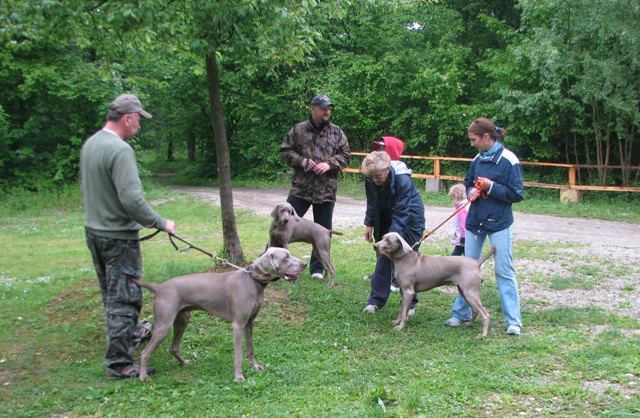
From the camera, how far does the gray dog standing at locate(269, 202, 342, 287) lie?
7270 mm

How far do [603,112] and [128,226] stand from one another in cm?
1615

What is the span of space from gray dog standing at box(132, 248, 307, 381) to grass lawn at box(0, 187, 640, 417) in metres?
0.42

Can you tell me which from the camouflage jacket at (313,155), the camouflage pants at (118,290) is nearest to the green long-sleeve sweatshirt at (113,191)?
the camouflage pants at (118,290)

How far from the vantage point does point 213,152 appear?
25.6m

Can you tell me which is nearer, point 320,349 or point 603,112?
point 320,349

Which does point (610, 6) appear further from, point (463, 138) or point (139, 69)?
point (139, 69)

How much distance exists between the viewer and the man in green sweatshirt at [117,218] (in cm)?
462

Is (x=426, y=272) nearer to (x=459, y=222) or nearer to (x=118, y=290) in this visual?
(x=459, y=222)

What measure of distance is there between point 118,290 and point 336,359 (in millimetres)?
2090

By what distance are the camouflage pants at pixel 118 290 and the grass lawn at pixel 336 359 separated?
275 mm

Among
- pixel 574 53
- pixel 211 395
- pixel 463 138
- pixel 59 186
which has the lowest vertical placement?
pixel 211 395

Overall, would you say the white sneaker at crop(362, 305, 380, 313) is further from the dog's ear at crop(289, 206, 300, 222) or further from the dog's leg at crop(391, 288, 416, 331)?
the dog's ear at crop(289, 206, 300, 222)

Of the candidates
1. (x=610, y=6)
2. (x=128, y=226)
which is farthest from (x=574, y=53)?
(x=128, y=226)

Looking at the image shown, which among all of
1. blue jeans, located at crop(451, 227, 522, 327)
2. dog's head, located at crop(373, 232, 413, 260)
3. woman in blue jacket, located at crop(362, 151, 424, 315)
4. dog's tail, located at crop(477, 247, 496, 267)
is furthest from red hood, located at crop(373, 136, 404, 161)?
dog's tail, located at crop(477, 247, 496, 267)
